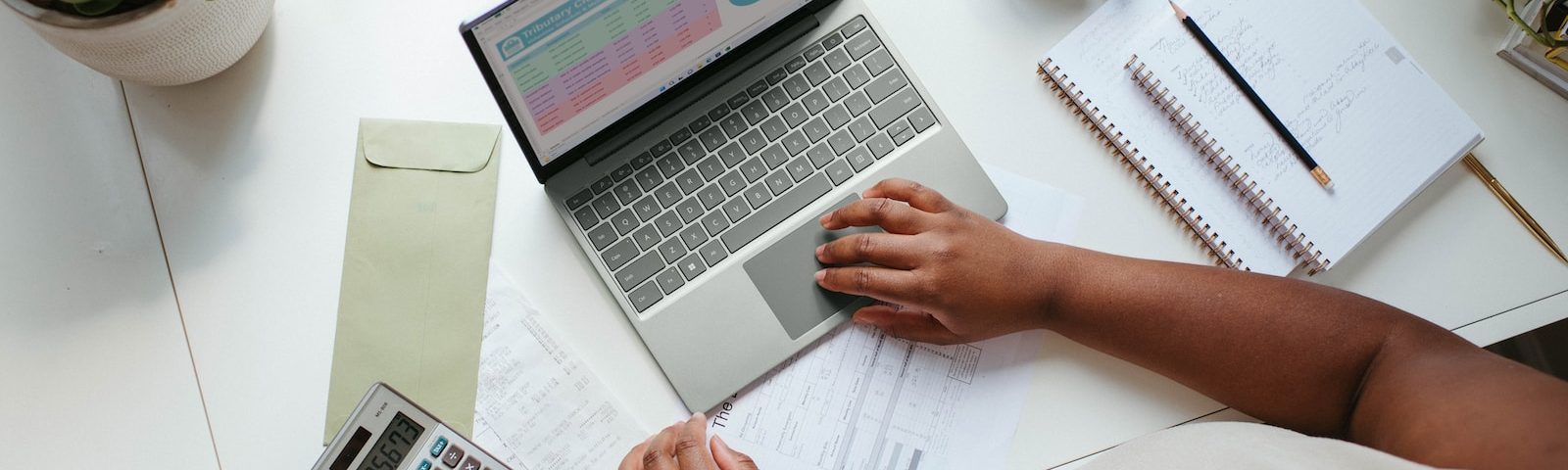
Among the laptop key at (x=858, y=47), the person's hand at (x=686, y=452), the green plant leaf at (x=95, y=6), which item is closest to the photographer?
the green plant leaf at (x=95, y=6)

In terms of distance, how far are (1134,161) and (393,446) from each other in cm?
68

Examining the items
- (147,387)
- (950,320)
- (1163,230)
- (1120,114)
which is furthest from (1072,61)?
(147,387)

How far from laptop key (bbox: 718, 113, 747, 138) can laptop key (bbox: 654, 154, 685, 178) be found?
2.0 inches

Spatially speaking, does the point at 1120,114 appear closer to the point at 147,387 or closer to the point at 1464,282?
the point at 1464,282

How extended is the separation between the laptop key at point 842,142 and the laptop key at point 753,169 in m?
0.07

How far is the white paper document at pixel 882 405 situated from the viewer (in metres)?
0.82

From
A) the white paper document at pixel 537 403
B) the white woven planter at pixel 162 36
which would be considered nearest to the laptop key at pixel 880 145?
the white paper document at pixel 537 403

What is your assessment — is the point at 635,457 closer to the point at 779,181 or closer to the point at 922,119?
the point at 779,181

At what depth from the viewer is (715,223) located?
826mm

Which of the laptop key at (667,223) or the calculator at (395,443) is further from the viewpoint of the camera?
the laptop key at (667,223)

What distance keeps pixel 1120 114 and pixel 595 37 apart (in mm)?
489

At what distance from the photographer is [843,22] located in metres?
0.87

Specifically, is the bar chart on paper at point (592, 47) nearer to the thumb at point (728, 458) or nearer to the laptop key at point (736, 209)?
the laptop key at point (736, 209)

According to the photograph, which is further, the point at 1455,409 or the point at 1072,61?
the point at 1072,61
